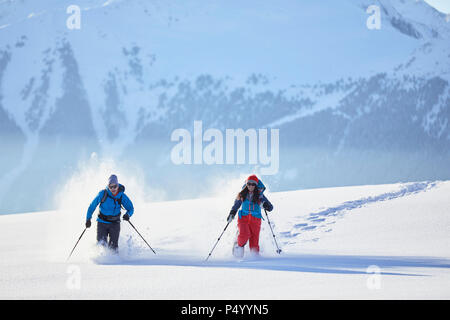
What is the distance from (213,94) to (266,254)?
90902 mm

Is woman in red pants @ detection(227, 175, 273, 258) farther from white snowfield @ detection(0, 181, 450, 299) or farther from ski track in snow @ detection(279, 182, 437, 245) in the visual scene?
ski track in snow @ detection(279, 182, 437, 245)

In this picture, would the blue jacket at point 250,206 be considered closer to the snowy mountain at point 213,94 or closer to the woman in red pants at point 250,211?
the woman in red pants at point 250,211

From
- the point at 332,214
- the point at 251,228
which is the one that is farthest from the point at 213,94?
the point at 251,228

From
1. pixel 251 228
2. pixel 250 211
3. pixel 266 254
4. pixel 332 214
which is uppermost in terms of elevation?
pixel 332 214

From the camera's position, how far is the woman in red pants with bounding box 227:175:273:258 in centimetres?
913

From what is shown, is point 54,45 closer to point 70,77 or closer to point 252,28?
point 70,77

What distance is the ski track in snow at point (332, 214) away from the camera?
11570mm

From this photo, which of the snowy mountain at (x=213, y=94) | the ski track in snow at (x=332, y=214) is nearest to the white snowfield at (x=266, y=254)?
the ski track in snow at (x=332, y=214)

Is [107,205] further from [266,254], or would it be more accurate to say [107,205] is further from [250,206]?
[266,254]

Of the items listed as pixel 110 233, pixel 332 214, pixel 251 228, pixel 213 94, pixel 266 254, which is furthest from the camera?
pixel 213 94

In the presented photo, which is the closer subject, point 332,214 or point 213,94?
point 332,214

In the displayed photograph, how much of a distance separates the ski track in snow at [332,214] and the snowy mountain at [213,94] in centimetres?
7132

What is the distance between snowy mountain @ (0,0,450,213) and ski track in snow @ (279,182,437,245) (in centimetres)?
7132

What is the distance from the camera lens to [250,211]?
9.24 metres
